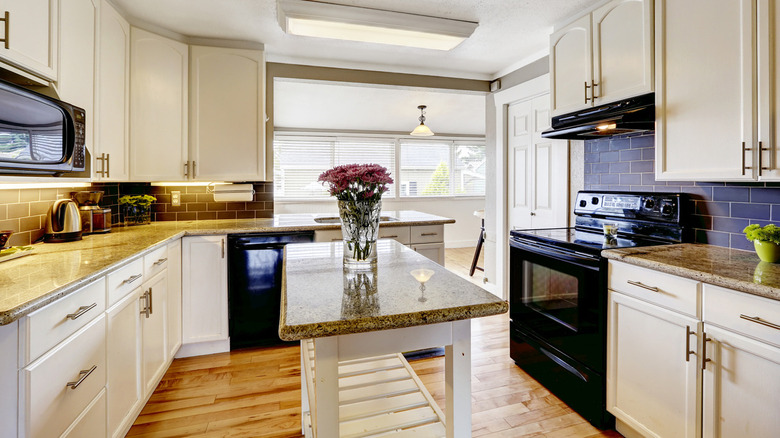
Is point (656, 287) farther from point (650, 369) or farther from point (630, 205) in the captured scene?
point (630, 205)

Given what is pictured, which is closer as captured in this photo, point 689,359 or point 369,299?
point 369,299

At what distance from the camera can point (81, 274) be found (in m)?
1.32

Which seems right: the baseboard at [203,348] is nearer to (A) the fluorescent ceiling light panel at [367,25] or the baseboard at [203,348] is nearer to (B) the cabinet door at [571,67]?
(A) the fluorescent ceiling light panel at [367,25]

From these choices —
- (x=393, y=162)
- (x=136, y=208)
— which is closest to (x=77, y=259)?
(x=136, y=208)

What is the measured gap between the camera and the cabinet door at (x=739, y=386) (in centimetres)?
122

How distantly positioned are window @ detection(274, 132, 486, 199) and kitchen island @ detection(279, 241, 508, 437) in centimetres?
511

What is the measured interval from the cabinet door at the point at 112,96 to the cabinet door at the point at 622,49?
111 inches

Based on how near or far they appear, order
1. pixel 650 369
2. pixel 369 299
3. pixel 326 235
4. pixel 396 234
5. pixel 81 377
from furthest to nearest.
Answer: pixel 396 234 < pixel 326 235 < pixel 650 369 < pixel 81 377 < pixel 369 299

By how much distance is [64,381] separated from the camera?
121 cm

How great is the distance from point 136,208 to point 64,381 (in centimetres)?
196

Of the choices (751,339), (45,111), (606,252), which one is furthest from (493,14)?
(45,111)

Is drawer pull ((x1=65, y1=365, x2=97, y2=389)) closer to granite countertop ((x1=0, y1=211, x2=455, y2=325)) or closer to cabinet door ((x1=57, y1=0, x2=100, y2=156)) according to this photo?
granite countertop ((x1=0, y1=211, x2=455, y2=325))

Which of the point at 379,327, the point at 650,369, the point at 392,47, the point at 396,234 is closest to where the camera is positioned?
the point at 379,327

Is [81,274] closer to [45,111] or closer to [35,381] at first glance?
[35,381]
